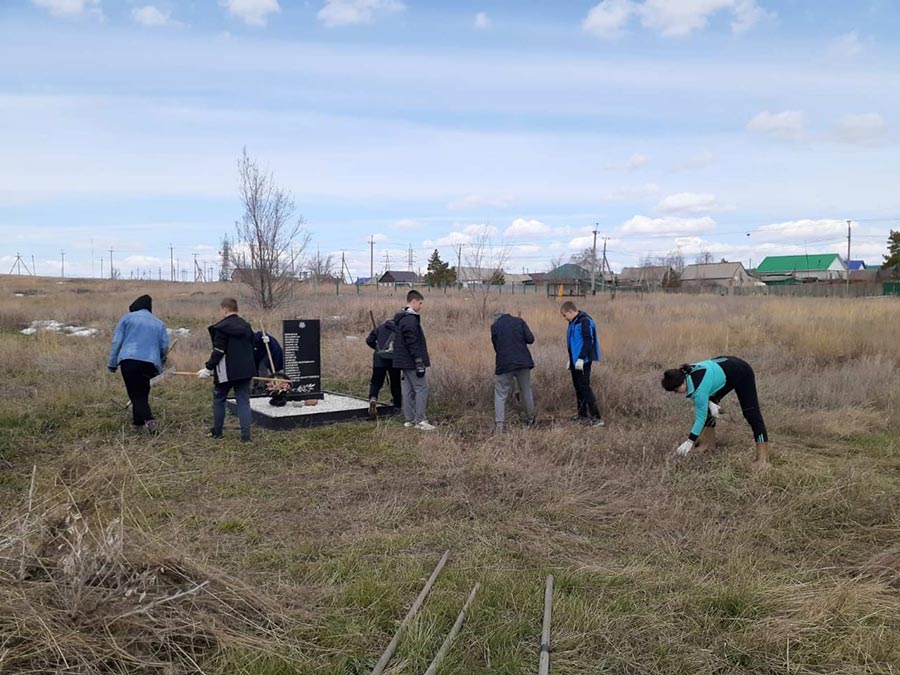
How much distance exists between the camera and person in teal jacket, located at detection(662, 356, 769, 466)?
21.3 ft

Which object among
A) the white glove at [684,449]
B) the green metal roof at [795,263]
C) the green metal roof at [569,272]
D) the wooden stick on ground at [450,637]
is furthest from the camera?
the green metal roof at [795,263]

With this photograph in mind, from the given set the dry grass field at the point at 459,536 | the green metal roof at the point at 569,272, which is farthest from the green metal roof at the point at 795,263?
the dry grass field at the point at 459,536

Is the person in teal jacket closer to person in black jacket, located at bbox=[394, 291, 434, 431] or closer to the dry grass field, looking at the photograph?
the dry grass field

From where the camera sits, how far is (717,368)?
661 cm

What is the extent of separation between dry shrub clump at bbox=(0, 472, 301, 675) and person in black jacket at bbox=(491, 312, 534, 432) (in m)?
5.16

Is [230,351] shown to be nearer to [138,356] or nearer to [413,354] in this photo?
[138,356]

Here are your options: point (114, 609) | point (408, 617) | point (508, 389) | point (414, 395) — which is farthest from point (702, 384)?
point (114, 609)

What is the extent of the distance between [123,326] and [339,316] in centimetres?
1478

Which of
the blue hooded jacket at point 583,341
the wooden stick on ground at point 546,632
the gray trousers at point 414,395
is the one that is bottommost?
the wooden stick on ground at point 546,632

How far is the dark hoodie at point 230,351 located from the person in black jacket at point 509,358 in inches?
118

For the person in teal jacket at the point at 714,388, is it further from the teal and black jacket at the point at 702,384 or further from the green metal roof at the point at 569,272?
the green metal roof at the point at 569,272

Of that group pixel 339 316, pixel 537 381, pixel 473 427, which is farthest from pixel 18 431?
pixel 339 316

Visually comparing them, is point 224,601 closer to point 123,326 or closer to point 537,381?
point 123,326

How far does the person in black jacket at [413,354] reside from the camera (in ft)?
27.3
